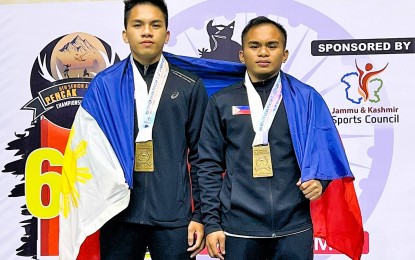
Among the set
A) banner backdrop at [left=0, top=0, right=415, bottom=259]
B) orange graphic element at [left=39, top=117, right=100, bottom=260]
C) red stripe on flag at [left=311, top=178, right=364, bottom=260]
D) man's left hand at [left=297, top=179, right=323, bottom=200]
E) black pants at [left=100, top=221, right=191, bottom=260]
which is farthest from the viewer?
orange graphic element at [left=39, top=117, right=100, bottom=260]

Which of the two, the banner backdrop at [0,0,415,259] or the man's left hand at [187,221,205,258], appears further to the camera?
the banner backdrop at [0,0,415,259]

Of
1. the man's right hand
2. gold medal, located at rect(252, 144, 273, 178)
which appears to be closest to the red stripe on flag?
gold medal, located at rect(252, 144, 273, 178)

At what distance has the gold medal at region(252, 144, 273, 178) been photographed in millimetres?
2467

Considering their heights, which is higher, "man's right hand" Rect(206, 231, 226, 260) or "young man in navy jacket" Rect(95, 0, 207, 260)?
"young man in navy jacket" Rect(95, 0, 207, 260)

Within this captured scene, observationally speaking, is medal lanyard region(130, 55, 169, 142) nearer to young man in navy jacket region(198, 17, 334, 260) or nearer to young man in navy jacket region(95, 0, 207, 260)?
young man in navy jacket region(95, 0, 207, 260)

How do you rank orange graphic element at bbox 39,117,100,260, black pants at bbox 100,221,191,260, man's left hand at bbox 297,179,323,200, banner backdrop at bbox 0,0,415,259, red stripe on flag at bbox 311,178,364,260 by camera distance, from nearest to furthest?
man's left hand at bbox 297,179,323,200 < black pants at bbox 100,221,191,260 < red stripe on flag at bbox 311,178,364,260 < banner backdrop at bbox 0,0,415,259 < orange graphic element at bbox 39,117,100,260

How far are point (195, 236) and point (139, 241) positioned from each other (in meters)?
0.22

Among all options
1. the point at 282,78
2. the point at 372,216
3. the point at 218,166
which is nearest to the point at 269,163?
the point at 218,166

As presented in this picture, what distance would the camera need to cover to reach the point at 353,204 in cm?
268

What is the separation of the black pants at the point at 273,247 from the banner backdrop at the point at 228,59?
Result: 1.25 meters

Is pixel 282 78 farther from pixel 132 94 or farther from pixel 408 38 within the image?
pixel 408 38

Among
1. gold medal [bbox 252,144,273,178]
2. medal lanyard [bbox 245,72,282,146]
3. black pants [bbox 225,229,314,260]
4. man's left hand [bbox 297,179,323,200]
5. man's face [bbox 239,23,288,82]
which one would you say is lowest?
black pants [bbox 225,229,314,260]

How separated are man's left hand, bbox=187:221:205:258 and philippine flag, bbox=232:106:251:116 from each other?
0.45 meters

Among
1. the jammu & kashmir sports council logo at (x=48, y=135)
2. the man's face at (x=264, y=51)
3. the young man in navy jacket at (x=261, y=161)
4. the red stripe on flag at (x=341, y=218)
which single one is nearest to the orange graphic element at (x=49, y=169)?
the jammu & kashmir sports council logo at (x=48, y=135)
